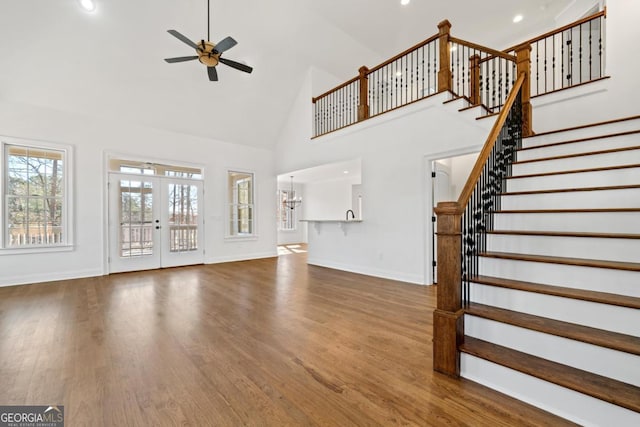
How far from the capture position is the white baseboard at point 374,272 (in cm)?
443

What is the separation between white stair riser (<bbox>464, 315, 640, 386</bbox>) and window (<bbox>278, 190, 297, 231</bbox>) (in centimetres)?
950

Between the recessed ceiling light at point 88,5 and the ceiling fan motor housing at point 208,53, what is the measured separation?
199cm

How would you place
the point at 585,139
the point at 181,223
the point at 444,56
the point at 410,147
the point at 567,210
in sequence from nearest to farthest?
the point at 567,210, the point at 585,139, the point at 444,56, the point at 410,147, the point at 181,223

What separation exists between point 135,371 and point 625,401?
114 inches

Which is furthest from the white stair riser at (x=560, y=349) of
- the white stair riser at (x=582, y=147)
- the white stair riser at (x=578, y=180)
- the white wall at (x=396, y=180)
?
the white wall at (x=396, y=180)

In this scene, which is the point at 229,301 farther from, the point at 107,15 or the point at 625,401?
the point at 107,15

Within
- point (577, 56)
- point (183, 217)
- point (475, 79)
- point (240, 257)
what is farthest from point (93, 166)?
point (577, 56)

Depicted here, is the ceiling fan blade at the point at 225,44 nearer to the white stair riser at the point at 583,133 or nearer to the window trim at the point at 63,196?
the window trim at the point at 63,196

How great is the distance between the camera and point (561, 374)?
1503 mm

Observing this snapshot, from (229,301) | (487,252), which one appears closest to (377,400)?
(487,252)

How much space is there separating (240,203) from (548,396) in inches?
273

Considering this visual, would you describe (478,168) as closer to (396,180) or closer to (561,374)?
(561,374)

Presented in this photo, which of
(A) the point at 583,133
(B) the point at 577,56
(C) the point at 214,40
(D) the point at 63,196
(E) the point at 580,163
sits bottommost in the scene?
(D) the point at 63,196

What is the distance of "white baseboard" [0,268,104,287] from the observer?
4550 mm
